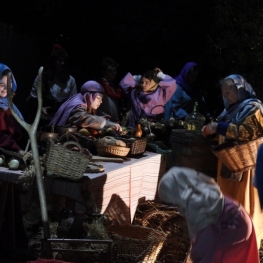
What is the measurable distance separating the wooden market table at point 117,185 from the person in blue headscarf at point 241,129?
736 millimetres

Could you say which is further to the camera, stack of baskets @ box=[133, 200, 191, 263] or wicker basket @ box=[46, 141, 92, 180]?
stack of baskets @ box=[133, 200, 191, 263]

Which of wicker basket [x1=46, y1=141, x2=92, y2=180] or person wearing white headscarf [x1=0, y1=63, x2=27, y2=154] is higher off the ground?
person wearing white headscarf [x1=0, y1=63, x2=27, y2=154]

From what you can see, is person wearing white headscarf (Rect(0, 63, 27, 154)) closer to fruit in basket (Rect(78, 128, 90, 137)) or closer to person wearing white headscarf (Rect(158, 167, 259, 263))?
fruit in basket (Rect(78, 128, 90, 137))

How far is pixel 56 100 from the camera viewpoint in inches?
343

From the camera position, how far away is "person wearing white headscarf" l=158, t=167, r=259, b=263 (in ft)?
13.6

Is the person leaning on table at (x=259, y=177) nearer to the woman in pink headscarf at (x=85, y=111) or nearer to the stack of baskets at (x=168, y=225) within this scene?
the stack of baskets at (x=168, y=225)

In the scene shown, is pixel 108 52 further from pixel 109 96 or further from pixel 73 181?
pixel 73 181

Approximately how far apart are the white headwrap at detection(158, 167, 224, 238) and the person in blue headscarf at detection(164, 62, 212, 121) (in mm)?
5977

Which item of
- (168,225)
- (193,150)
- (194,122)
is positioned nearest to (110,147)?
(168,225)

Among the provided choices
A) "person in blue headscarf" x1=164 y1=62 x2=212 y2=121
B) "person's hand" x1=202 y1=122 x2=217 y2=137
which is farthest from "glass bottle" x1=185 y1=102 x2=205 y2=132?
"person's hand" x1=202 y1=122 x2=217 y2=137

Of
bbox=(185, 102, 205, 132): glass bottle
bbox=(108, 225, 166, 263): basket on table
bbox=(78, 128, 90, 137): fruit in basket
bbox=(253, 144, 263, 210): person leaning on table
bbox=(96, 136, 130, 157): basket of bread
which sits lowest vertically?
bbox=(108, 225, 166, 263): basket on table

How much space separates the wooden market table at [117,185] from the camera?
17.7 ft

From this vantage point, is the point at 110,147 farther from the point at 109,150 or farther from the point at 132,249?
the point at 132,249

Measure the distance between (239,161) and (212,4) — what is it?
7279 mm
